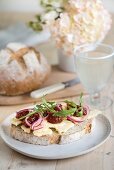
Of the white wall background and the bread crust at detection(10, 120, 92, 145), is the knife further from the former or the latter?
the white wall background

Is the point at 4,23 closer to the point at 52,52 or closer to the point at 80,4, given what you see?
the point at 52,52

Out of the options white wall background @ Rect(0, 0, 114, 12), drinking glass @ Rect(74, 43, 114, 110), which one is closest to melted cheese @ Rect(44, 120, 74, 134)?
drinking glass @ Rect(74, 43, 114, 110)

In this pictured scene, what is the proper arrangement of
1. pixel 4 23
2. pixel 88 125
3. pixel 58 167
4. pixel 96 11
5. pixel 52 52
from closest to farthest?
pixel 58 167, pixel 88 125, pixel 96 11, pixel 52 52, pixel 4 23

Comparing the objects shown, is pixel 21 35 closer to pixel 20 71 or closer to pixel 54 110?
pixel 20 71

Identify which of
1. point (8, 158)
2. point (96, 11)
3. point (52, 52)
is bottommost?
point (52, 52)

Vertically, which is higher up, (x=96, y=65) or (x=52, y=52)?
(x=96, y=65)

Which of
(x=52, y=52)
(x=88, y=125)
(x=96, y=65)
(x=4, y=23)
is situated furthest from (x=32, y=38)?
(x=88, y=125)

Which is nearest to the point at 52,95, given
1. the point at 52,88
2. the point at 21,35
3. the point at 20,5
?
the point at 52,88

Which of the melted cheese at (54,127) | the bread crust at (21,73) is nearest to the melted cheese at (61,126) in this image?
the melted cheese at (54,127)
